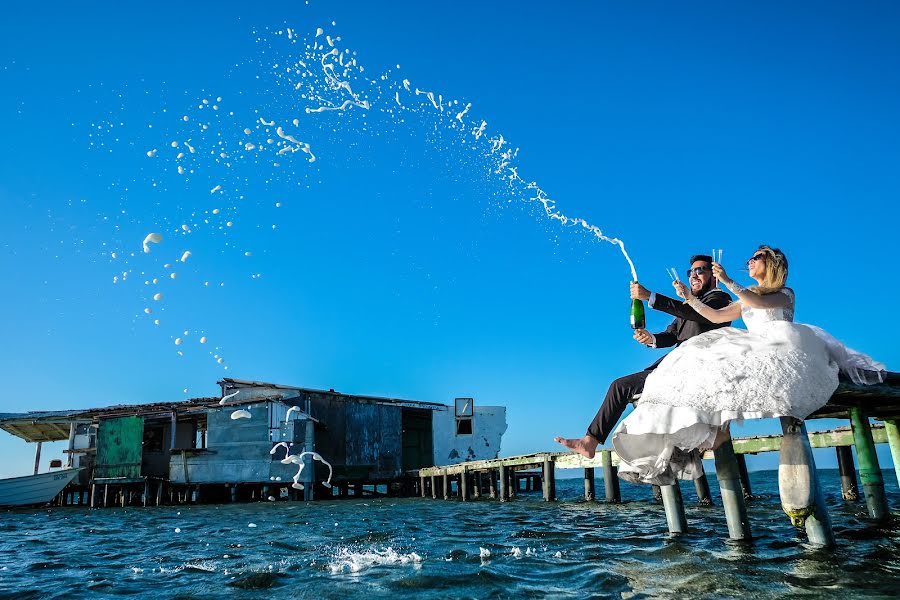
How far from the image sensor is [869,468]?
29.0ft

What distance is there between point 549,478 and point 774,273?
49.4 feet

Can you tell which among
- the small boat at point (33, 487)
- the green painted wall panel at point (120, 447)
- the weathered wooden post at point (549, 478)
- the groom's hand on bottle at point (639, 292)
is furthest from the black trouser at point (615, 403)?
the small boat at point (33, 487)

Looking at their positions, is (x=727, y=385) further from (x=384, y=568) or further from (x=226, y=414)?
(x=226, y=414)

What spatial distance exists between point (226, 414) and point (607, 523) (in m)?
23.8

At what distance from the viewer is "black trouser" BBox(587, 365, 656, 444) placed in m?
5.80

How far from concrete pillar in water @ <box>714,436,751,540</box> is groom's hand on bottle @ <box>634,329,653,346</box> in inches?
47.7

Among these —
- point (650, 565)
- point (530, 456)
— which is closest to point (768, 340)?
point (650, 565)

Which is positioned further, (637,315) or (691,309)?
(637,315)

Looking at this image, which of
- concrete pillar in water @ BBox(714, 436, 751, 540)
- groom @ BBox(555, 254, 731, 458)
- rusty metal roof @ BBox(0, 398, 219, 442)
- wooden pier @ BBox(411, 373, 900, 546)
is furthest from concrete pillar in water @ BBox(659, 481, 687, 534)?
→ rusty metal roof @ BBox(0, 398, 219, 442)

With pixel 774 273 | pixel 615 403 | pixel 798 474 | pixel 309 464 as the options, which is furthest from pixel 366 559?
pixel 309 464

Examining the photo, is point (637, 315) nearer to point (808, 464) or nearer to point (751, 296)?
point (751, 296)

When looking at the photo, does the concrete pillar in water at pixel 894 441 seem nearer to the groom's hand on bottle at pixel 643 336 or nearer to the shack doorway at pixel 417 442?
the groom's hand on bottle at pixel 643 336

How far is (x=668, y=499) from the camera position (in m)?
6.99

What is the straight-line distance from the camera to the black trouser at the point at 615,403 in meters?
5.80
